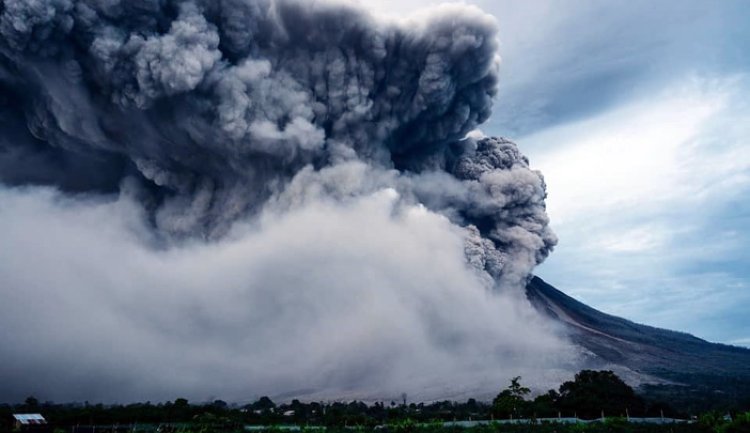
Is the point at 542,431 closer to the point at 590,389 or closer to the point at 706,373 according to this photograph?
the point at 590,389

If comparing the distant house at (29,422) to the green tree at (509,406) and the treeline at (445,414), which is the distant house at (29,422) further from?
the green tree at (509,406)

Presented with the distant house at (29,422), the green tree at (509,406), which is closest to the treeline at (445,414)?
the green tree at (509,406)

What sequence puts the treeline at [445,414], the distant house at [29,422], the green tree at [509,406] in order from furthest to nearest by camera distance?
the green tree at [509,406] < the treeline at [445,414] < the distant house at [29,422]

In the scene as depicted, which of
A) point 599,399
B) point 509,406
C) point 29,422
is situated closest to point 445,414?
point 509,406

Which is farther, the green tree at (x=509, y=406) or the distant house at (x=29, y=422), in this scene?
the green tree at (x=509, y=406)

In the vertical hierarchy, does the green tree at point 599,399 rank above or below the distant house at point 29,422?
above

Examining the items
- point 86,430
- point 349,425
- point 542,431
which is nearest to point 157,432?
point 86,430

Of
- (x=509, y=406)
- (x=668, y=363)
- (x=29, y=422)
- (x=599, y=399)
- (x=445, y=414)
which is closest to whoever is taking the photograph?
(x=29, y=422)

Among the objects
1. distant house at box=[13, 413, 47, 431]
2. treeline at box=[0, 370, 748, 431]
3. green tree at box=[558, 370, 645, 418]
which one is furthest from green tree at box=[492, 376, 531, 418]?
distant house at box=[13, 413, 47, 431]

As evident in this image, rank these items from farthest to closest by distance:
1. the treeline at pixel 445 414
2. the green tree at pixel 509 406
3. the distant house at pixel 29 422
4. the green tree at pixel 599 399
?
1. the green tree at pixel 509 406
2. the green tree at pixel 599 399
3. the treeline at pixel 445 414
4. the distant house at pixel 29 422

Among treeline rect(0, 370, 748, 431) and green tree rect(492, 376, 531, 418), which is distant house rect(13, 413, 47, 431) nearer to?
treeline rect(0, 370, 748, 431)

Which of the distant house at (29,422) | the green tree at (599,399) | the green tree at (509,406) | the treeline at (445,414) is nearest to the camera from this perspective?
the distant house at (29,422)

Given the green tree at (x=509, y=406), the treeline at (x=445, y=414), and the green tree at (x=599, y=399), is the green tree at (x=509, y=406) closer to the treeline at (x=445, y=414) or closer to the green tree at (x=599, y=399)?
the treeline at (x=445, y=414)

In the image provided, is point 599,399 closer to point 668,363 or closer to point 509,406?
point 509,406
